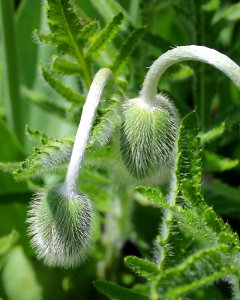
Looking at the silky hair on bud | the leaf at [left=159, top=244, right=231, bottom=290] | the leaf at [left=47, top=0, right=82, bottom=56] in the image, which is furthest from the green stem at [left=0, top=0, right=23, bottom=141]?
the leaf at [left=159, top=244, right=231, bottom=290]

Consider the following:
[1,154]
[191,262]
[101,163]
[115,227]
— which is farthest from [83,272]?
[191,262]

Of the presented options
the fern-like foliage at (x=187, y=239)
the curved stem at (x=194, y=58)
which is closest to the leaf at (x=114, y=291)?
the fern-like foliage at (x=187, y=239)

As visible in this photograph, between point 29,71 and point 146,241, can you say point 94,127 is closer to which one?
point 146,241

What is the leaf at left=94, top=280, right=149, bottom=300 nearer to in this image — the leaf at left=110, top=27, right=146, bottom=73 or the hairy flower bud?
the hairy flower bud

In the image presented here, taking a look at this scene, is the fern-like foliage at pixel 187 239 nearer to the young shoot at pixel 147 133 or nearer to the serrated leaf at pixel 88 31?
the young shoot at pixel 147 133

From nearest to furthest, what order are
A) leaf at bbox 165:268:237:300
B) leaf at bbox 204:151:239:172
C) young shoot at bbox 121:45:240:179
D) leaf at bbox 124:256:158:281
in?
leaf at bbox 165:268:237:300
leaf at bbox 124:256:158:281
young shoot at bbox 121:45:240:179
leaf at bbox 204:151:239:172
